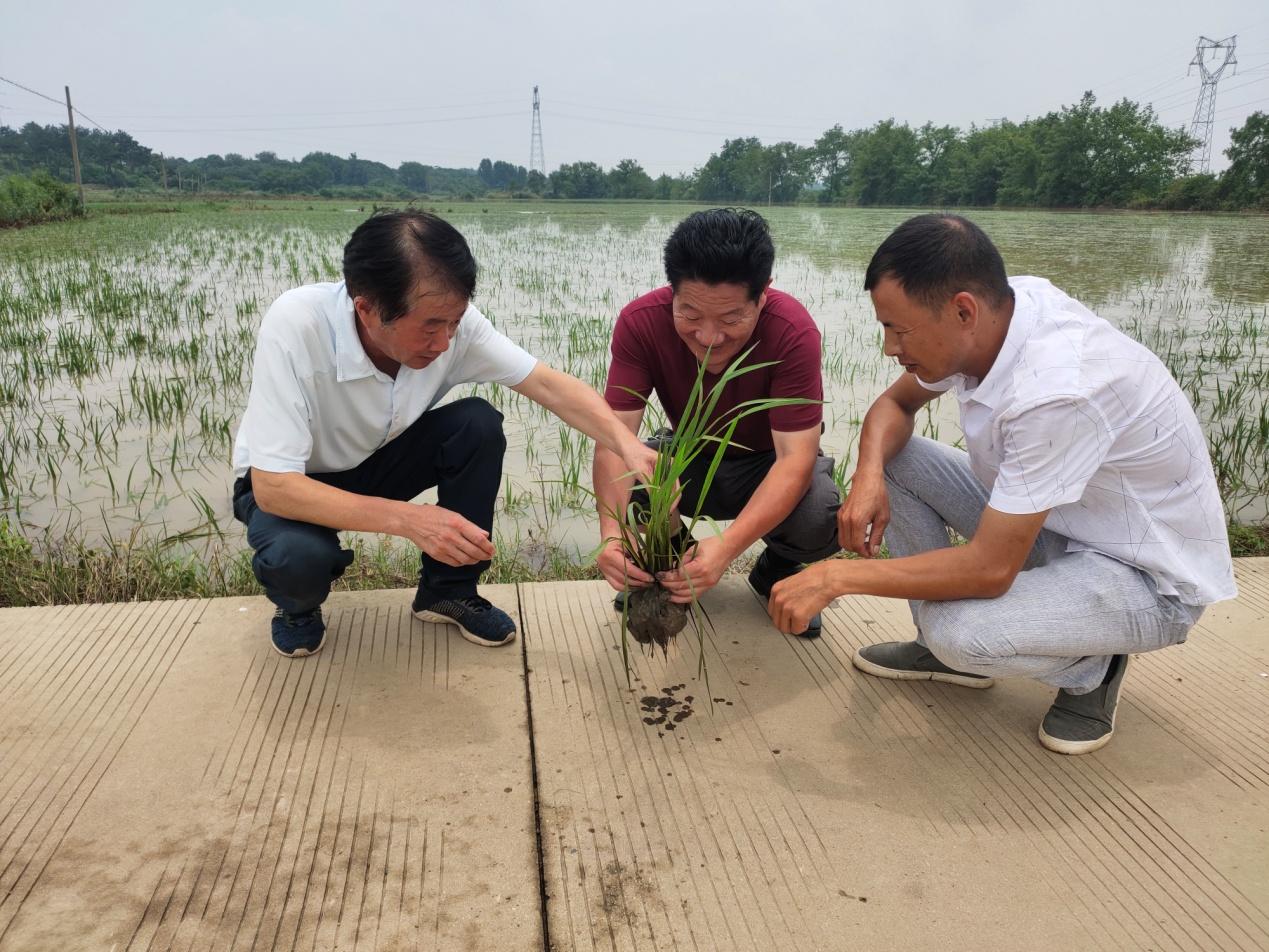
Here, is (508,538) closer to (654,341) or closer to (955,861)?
(654,341)

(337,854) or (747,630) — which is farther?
(747,630)

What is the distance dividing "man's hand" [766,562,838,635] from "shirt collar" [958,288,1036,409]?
446mm

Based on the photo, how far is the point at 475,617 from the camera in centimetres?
208

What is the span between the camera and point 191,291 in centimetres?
853

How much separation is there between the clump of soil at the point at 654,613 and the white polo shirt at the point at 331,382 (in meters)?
0.65

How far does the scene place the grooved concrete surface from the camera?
1.29m

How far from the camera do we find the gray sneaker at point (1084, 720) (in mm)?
1693

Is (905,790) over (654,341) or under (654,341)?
under

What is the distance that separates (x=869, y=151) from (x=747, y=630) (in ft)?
192

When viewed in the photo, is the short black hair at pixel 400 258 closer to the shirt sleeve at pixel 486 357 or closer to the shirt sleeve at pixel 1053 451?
the shirt sleeve at pixel 486 357

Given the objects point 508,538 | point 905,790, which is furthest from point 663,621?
point 508,538

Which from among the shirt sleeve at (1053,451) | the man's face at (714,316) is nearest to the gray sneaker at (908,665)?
the shirt sleeve at (1053,451)

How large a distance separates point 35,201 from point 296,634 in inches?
901

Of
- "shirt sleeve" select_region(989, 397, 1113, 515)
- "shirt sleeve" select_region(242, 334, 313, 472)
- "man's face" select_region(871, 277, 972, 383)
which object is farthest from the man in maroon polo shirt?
"shirt sleeve" select_region(242, 334, 313, 472)
